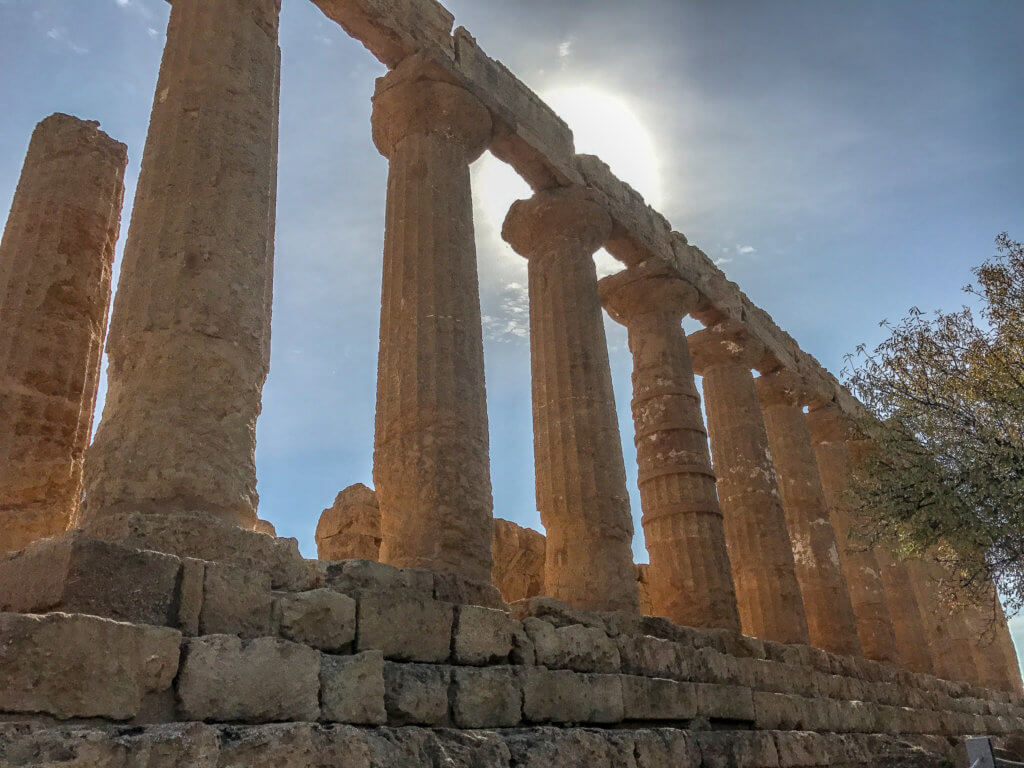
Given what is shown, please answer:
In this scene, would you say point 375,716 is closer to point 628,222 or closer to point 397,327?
point 397,327

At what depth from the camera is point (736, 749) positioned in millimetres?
8570

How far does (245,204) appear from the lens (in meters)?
6.61

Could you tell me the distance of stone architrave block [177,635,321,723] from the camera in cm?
445

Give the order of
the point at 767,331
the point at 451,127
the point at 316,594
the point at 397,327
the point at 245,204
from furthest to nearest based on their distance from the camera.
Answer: the point at 767,331
the point at 451,127
the point at 397,327
the point at 245,204
the point at 316,594

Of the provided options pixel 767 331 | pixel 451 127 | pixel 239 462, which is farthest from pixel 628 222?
pixel 239 462

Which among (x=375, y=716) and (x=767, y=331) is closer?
(x=375, y=716)

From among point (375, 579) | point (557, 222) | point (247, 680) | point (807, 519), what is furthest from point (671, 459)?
point (247, 680)

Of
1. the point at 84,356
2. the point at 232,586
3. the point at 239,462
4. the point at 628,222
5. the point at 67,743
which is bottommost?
the point at 67,743

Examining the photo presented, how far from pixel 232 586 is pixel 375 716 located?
1.20 meters

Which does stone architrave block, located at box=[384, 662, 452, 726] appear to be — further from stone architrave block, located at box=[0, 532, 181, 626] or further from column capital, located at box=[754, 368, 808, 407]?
column capital, located at box=[754, 368, 808, 407]

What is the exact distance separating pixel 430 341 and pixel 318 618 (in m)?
3.70

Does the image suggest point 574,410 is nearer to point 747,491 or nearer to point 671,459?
point 671,459

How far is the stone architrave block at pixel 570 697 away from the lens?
659 centimetres

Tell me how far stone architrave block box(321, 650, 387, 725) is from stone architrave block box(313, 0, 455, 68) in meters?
7.50
